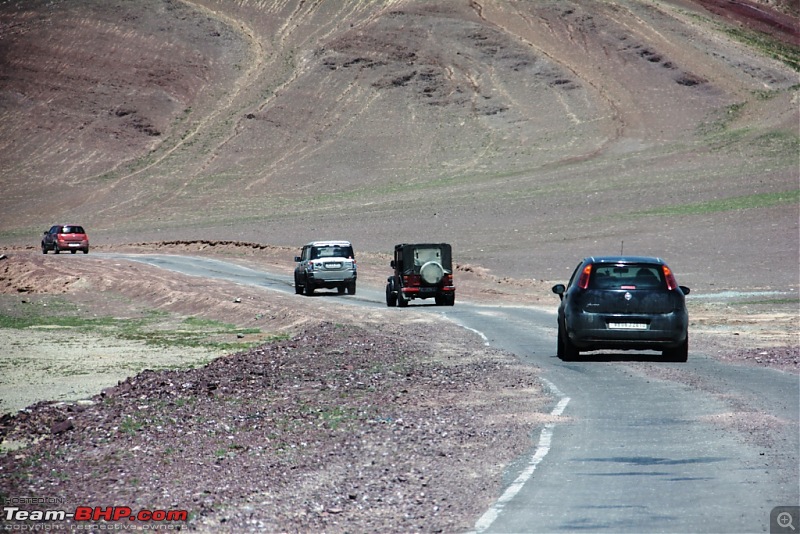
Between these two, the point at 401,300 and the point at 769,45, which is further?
the point at 769,45

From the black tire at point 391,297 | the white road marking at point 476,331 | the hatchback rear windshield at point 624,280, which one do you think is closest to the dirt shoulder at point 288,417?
the white road marking at point 476,331

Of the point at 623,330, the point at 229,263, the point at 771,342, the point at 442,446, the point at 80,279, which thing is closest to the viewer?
the point at 442,446

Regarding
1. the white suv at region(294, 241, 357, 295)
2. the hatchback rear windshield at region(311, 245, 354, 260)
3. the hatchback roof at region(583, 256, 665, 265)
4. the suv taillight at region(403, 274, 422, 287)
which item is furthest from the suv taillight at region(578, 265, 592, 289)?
the hatchback rear windshield at region(311, 245, 354, 260)

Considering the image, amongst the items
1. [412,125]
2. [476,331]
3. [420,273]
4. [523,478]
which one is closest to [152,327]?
[420,273]

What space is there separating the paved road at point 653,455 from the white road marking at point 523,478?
1 cm

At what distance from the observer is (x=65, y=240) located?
259 ft

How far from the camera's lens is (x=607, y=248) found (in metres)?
75.2

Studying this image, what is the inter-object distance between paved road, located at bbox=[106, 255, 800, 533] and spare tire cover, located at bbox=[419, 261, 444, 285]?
18919 millimetres

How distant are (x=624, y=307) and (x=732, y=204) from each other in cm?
6976

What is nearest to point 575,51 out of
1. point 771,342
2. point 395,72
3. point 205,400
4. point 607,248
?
point 395,72

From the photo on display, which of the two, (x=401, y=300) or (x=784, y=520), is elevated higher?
(x=784, y=520)

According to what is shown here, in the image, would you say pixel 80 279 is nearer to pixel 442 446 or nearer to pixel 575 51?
pixel 442 446

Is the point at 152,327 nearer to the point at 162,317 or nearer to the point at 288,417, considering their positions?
the point at 162,317

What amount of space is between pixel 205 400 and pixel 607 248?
193 ft
